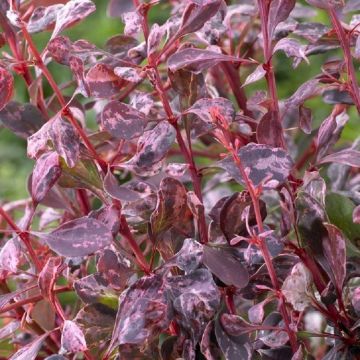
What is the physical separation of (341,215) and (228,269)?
0.62 feet

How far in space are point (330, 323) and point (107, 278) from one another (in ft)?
0.62

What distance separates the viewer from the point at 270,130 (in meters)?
0.67

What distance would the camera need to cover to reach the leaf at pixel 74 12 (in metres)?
0.66

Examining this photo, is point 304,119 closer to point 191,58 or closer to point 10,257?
point 191,58

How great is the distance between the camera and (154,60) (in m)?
0.64

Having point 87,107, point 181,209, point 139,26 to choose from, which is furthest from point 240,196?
point 87,107

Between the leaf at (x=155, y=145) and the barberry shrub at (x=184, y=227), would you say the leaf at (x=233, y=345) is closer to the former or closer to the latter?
the barberry shrub at (x=184, y=227)

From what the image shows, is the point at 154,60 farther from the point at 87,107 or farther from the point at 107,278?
the point at 87,107

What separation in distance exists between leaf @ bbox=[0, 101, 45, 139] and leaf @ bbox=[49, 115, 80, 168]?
151mm

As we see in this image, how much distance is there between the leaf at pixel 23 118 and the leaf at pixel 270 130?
232 millimetres

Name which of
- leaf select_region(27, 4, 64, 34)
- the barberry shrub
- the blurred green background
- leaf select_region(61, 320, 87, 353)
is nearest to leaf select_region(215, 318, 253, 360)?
the barberry shrub

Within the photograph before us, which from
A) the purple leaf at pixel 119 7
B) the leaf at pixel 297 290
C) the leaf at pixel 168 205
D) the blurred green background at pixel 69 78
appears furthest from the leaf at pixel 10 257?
the blurred green background at pixel 69 78

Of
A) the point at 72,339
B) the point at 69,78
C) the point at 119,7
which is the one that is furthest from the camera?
the point at 69,78

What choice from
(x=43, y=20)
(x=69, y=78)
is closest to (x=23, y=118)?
(x=43, y=20)
